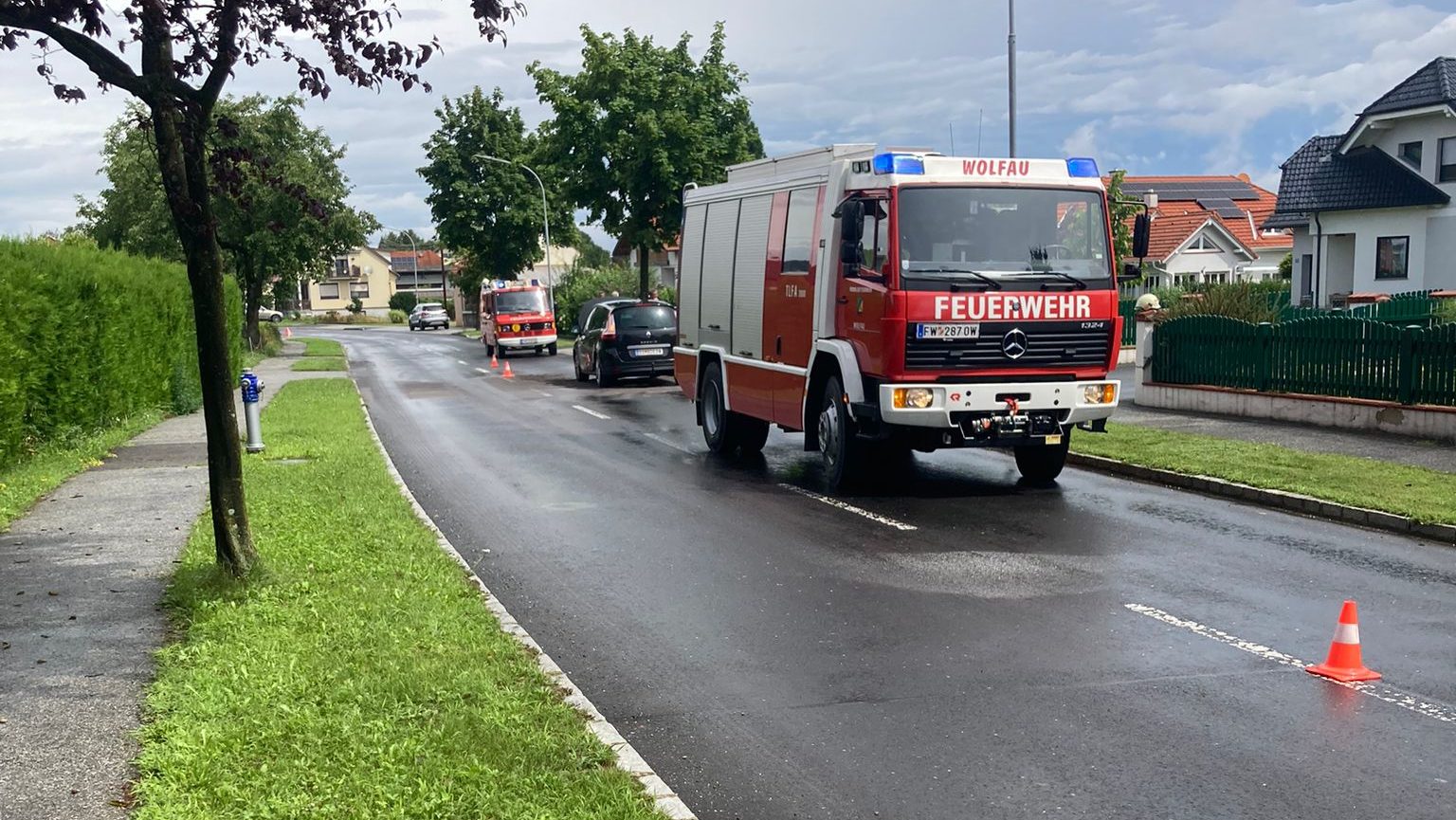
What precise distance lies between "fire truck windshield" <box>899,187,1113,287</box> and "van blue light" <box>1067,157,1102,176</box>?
0.22 m

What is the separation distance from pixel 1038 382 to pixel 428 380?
23595 mm

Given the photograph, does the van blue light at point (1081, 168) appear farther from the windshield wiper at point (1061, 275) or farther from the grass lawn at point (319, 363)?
the grass lawn at point (319, 363)

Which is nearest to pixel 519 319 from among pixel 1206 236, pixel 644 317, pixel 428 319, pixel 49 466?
pixel 644 317

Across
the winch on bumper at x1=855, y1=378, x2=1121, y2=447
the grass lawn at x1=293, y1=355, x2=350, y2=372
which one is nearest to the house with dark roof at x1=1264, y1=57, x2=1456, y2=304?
the grass lawn at x1=293, y1=355, x2=350, y2=372

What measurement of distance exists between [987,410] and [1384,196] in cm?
3348

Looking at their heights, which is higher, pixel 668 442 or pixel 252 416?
pixel 252 416

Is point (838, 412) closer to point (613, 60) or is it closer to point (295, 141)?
point (613, 60)

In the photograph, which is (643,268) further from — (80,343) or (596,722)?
(596,722)

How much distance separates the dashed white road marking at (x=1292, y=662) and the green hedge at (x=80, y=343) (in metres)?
10.5

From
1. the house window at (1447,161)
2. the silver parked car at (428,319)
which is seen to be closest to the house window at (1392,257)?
the house window at (1447,161)

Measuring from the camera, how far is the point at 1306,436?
15508 millimetres

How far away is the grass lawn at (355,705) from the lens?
4730 mm

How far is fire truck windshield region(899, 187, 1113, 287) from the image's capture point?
11633 mm

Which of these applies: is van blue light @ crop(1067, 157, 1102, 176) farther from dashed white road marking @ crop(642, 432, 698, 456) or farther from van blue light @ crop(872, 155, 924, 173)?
dashed white road marking @ crop(642, 432, 698, 456)
